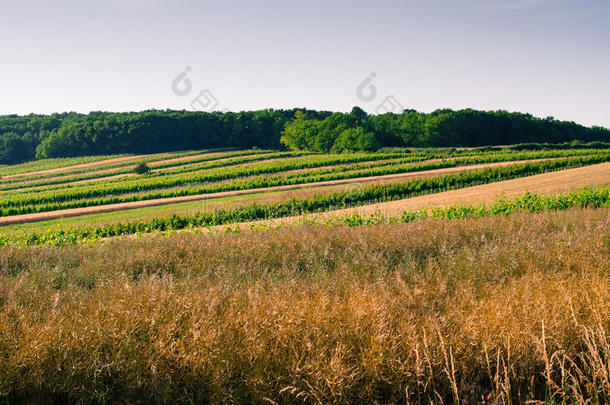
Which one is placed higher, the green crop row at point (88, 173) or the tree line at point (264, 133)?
the tree line at point (264, 133)

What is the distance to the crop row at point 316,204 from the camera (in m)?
26.4

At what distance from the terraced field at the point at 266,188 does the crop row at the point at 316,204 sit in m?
0.09

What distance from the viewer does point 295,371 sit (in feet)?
11.0

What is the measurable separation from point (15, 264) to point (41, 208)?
38.9 m

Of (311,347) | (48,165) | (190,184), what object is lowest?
(190,184)

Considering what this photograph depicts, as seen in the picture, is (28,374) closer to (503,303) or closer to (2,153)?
Result: (503,303)

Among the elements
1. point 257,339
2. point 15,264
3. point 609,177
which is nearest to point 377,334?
point 257,339

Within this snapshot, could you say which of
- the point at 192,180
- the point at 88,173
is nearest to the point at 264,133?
the point at 88,173

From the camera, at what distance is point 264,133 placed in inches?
4648

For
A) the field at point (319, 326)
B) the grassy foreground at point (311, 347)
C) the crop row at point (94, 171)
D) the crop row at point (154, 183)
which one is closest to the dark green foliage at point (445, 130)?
the crop row at point (94, 171)

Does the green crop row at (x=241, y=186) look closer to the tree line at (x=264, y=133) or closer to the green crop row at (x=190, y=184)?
the green crop row at (x=190, y=184)

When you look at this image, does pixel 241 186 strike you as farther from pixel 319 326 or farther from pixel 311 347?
pixel 311 347

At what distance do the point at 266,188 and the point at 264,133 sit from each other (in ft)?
250

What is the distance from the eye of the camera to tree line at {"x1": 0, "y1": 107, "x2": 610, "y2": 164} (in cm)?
10044
